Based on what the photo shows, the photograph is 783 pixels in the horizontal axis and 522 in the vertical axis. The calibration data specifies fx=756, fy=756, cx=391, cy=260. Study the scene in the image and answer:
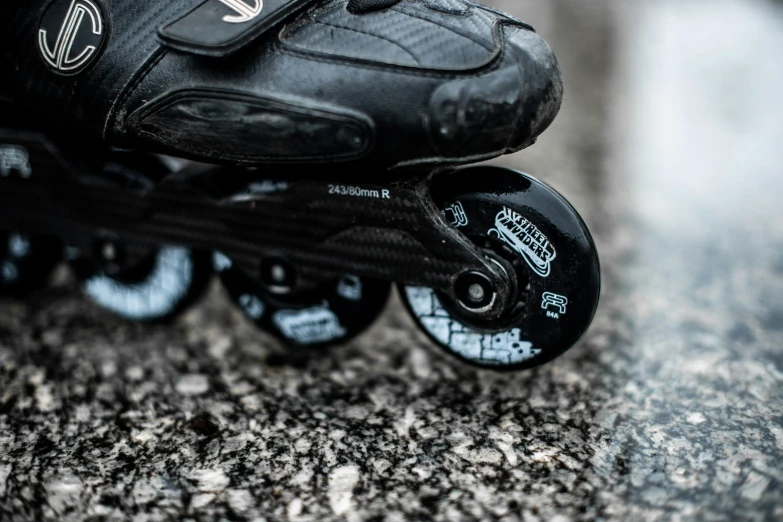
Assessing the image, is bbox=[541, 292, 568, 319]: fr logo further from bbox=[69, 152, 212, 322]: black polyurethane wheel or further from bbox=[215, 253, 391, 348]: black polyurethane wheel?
bbox=[69, 152, 212, 322]: black polyurethane wheel

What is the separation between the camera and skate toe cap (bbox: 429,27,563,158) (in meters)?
1.26

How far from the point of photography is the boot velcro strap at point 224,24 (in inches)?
51.3

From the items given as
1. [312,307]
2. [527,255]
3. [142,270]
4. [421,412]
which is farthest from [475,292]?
[142,270]

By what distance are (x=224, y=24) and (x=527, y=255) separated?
0.68 m

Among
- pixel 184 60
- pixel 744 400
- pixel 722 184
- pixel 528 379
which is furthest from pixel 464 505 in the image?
pixel 722 184

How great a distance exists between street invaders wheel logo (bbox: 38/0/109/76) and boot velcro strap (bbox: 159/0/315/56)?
0.53 ft

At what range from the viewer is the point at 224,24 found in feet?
4.33

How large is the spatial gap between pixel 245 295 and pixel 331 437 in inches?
17.5

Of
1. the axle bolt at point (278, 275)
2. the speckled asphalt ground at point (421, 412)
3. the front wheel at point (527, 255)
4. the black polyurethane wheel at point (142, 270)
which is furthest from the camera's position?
the black polyurethane wheel at point (142, 270)

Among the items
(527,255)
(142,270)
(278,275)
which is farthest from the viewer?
(142,270)

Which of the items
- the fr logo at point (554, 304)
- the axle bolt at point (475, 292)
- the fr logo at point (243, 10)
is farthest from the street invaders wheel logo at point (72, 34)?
the fr logo at point (554, 304)

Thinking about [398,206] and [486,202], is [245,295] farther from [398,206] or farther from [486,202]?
[486,202]

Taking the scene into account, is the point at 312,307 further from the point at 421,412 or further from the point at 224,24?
Answer: the point at 224,24

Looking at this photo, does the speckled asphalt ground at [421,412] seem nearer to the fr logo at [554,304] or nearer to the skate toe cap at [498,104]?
the fr logo at [554,304]
